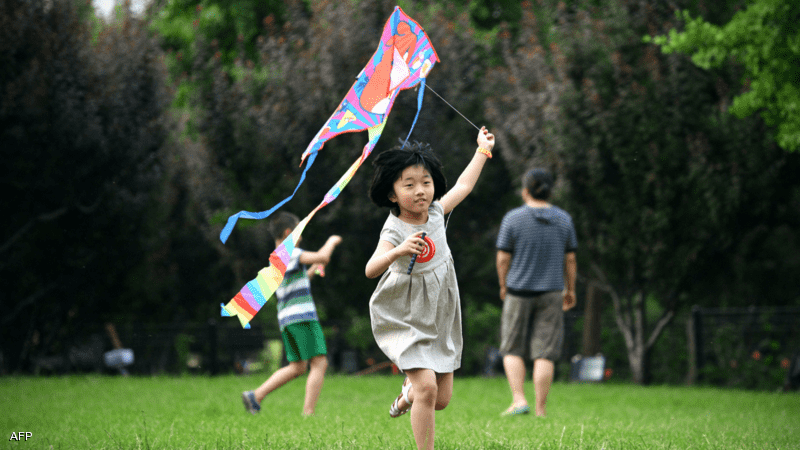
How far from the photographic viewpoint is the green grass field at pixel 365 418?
443 cm

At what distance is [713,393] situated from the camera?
30.9 ft

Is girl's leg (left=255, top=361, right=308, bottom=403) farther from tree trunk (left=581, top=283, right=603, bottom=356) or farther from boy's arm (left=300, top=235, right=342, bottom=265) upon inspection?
tree trunk (left=581, top=283, right=603, bottom=356)

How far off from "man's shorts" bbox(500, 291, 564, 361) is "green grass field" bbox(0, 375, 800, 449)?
1.80 ft

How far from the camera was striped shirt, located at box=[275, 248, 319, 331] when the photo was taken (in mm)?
6164

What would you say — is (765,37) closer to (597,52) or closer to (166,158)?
(597,52)

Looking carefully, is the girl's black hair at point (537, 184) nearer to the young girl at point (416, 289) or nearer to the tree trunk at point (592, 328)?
the young girl at point (416, 289)

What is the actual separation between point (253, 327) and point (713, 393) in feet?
26.7

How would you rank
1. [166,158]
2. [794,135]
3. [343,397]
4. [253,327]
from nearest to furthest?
[794,135]
[343,397]
[166,158]
[253,327]

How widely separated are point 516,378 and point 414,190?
2884 mm

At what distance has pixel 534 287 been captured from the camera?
20.4 feet

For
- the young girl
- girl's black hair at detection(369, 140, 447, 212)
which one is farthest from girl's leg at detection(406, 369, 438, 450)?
girl's black hair at detection(369, 140, 447, 212)

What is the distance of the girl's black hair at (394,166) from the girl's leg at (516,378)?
104 inches

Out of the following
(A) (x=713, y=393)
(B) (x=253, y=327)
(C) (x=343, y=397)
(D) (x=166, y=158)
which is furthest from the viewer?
(B) (x=253, y=327)

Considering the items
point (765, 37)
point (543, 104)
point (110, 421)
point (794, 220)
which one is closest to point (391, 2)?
point (543, 104)
